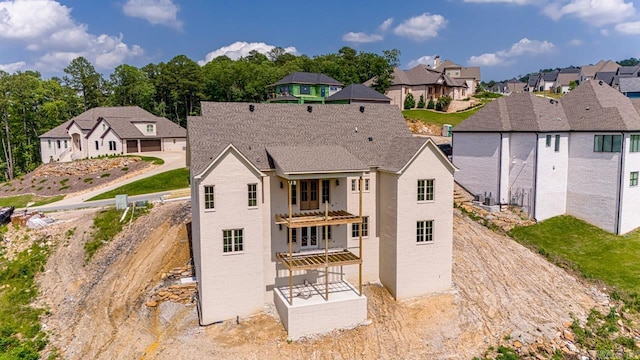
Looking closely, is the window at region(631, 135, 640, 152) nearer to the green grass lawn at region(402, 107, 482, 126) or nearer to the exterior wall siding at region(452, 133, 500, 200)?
the exterior wall siding at region(452, 133, 500, 200)

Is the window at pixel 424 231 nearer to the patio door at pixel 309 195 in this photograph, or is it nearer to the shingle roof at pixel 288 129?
the shingle roof at pixel 288 129

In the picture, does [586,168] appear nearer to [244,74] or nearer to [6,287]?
[6,287]

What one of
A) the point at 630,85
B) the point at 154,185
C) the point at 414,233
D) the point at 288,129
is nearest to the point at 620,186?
the point at 414,233

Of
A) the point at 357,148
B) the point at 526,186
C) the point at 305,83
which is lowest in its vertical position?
the point at 526,186

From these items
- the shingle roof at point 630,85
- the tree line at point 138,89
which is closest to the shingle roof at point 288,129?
the tree line at point 138,89

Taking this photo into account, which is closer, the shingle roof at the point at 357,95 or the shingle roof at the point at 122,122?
the shingle roof at the point at 122,122

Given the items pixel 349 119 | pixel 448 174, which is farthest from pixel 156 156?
pixel 448 174
